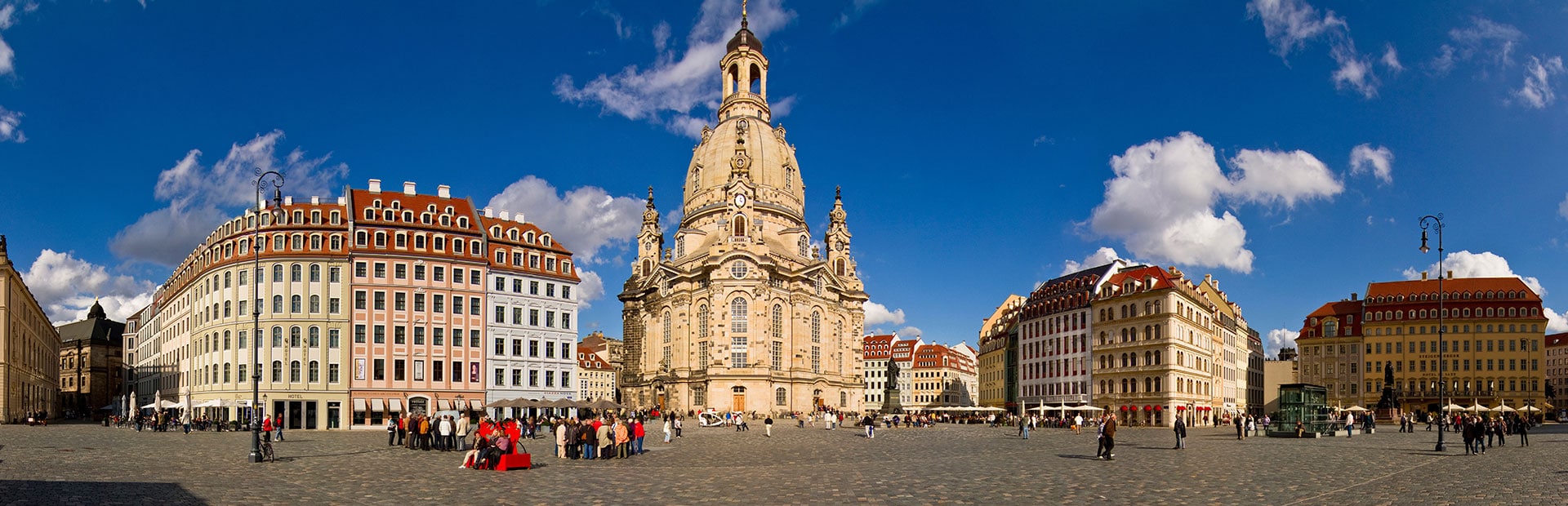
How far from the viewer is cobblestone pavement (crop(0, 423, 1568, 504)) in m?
24.0

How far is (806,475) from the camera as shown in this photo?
31.0 metres

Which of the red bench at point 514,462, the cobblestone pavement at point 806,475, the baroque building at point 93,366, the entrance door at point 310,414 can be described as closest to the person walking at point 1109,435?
the cobblestone pavement at point 806,475

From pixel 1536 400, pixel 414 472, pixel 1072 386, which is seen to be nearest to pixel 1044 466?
pixel 414 472

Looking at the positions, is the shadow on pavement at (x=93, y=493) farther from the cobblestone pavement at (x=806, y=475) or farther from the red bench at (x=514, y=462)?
the red bench at (x=514, y=462)

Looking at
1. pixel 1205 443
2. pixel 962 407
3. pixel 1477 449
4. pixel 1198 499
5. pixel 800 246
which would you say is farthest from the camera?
pixel 800 246

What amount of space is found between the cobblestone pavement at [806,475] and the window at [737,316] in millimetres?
61461

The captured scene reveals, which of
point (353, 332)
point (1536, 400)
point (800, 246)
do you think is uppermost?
point (800, 246)

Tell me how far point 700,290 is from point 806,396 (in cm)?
1505

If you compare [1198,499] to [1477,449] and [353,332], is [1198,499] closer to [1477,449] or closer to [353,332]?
[1477,449]

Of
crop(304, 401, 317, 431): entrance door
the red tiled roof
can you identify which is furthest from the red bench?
the red tiled roof

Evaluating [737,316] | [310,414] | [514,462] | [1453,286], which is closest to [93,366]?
[737,316]

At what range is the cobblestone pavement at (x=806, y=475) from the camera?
24016 millimetres

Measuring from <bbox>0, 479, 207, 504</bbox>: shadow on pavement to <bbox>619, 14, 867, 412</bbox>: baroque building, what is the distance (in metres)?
82.8

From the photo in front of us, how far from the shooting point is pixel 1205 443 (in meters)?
51.9
